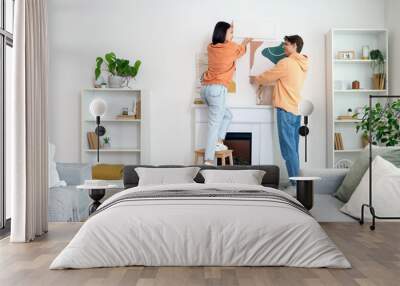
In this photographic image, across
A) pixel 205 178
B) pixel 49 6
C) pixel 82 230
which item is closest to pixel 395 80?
pixel 205 178

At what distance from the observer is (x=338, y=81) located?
8.38 metres

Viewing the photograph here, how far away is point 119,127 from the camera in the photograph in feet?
27.7

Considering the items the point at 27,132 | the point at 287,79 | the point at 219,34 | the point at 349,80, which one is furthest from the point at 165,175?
the point at 349,80

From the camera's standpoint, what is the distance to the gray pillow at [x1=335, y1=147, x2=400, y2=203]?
6.36 metres

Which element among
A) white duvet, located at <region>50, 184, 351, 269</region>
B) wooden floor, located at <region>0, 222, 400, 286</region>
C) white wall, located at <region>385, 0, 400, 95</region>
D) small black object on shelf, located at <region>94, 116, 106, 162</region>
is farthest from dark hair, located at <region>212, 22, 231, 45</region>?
white duvet, located at <region>50, 184, 351, 269</region>

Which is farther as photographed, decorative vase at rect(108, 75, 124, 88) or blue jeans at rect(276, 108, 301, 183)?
blue jeans at rect(276, 108, 301, 183)

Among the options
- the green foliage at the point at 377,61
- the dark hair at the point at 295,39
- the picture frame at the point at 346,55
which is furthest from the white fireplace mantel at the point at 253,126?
the green foliage at the point at 377,61

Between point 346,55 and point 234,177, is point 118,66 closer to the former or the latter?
point 234,177

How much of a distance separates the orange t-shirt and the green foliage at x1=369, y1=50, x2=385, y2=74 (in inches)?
74.4

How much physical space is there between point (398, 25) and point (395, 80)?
0.75 meters

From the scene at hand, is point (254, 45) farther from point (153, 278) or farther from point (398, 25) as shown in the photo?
point (153, 278)

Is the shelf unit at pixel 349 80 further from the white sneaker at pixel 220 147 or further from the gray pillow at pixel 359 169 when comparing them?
the gray pillow at pixel 359 169

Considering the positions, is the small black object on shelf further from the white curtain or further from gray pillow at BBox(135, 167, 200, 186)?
the white curtain

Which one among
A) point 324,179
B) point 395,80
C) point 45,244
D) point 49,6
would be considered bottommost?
point 45,244
